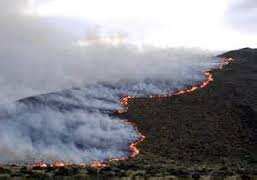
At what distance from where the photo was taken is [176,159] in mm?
141875

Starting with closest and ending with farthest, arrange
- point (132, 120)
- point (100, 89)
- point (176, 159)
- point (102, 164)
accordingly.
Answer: point (102, 164) → point (176, 159) → point (132, 120) → point (100, 89)

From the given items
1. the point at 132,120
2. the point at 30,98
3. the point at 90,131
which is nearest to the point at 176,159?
the point at 90,131

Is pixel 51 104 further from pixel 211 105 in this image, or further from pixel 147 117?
pixel 211 105

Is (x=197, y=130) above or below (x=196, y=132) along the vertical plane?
above

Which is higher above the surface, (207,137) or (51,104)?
(51,104)

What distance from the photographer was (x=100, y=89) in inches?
7426

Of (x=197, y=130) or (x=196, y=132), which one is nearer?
(x=196, y=132)

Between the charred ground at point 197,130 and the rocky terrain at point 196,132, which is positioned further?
the charred ground at point 197,130

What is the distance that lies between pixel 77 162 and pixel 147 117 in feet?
192

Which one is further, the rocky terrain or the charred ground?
the charred ground

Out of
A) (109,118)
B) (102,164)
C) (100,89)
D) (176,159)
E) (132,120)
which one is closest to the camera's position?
(102,164)

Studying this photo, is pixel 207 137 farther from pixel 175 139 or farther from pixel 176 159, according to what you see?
pixel 176 159

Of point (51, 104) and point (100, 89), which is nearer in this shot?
point (51, 104)

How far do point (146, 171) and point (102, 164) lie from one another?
62.0 feet
